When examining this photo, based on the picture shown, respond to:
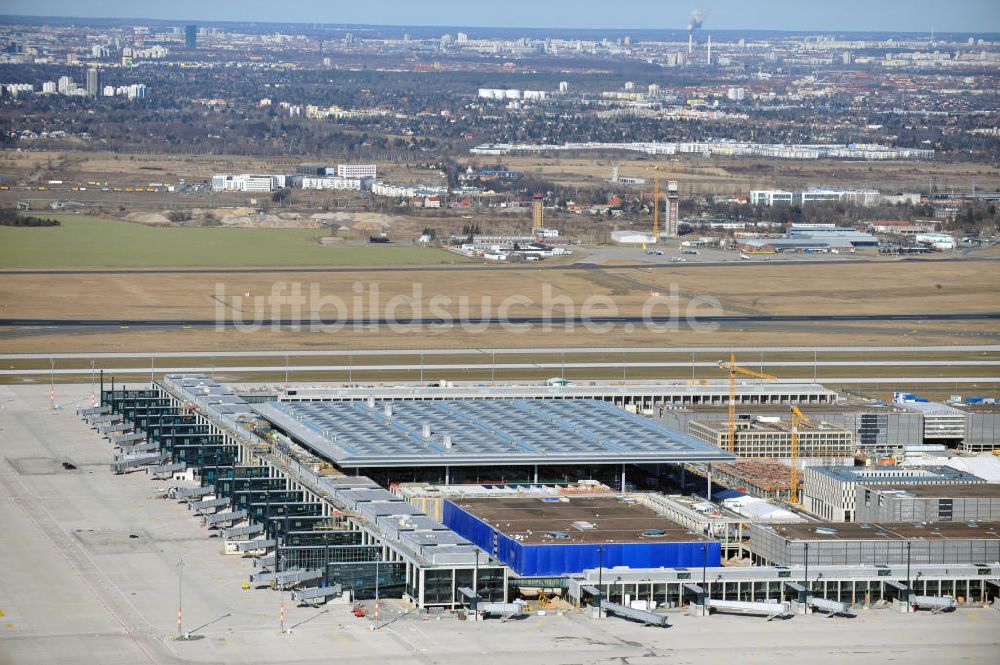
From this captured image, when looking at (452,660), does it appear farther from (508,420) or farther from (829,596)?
(508,420)

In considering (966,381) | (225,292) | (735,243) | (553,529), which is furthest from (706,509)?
(735,243)

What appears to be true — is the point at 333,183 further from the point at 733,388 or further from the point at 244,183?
the point at 733,388

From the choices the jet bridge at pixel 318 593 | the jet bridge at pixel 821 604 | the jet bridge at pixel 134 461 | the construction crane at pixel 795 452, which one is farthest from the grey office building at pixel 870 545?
the jet bridge at pixel 134 461

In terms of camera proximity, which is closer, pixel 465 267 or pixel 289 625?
pixel 289 625

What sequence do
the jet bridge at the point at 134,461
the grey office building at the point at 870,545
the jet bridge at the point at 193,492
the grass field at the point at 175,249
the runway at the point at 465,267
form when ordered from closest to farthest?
1. the grey office building at the point at 870,545
2. the jet bridge at the point at 193,492
3. the jet bridge at the point at 134,461
4. the runway at the point at 465,267
5. the grass field at the point at 175,249

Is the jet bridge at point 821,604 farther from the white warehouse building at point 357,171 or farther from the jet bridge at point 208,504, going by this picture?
the white warehouse building at point 357,171

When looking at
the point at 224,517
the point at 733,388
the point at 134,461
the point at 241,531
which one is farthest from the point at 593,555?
the point at 733,388

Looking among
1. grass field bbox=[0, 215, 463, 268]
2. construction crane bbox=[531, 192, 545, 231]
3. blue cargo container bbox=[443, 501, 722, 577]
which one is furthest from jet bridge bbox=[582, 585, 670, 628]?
construction crane bbox=[531, 192, 545, 231]
